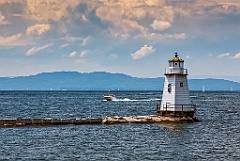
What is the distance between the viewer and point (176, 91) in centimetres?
6059

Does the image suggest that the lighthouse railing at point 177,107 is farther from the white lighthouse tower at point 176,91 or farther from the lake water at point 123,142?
the lake water at point 123,142

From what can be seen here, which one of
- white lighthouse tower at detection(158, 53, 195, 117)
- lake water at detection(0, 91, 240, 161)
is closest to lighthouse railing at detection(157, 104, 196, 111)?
white lighthouse tower at detection(158, 53, 195, 117)

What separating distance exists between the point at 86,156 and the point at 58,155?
6.96 feet

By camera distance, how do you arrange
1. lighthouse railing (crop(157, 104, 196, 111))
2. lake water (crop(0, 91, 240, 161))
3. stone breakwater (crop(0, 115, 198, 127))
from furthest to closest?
lighthouse railing (crop(157, 104, 196, 111))
stone breakwater (crop(0, 115, 198, 127))
lake water (crop(0, 91, 240, 161))

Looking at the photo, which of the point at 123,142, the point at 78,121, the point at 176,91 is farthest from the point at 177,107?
the point at 123,142

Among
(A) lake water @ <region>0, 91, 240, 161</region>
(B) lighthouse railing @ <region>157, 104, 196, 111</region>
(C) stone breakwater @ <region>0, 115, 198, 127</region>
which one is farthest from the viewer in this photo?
(B) lighthouse railing @ <region>157, 104, 196, 111</region>

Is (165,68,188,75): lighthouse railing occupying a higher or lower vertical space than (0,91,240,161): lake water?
higher

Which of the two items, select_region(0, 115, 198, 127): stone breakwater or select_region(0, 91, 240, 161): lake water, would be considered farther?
select_region(0, 115, 198, 127): stone breakwater

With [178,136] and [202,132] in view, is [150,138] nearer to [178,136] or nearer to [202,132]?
[178,136]

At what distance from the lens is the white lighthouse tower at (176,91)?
60719 millimetres

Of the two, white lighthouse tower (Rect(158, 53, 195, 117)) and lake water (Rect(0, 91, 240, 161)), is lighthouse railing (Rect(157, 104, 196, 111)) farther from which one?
lake water (Rect(0, 91, 240, 161))

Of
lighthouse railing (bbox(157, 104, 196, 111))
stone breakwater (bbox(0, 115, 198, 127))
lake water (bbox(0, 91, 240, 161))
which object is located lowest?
lake water (bbox(0, 91, 240, 161))

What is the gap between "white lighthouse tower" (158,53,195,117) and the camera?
60.7 meters

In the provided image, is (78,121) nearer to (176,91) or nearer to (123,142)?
(176,91)
